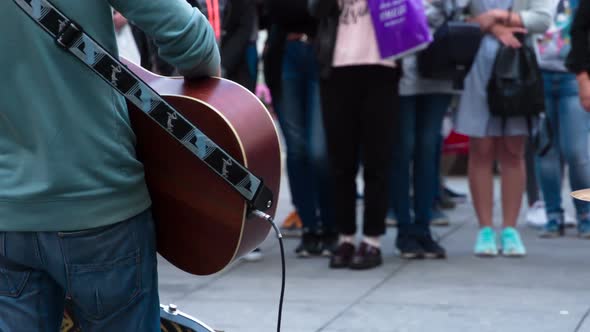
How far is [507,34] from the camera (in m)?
6.27

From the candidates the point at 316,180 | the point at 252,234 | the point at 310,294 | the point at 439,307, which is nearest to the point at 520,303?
the point at 439,307

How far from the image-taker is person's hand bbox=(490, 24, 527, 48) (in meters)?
6.24

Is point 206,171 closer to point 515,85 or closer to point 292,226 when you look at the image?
point 515,85

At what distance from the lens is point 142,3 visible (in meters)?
2.36

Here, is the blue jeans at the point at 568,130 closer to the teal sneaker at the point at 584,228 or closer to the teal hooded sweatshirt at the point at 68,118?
the teal sneaker at the point at 584,228

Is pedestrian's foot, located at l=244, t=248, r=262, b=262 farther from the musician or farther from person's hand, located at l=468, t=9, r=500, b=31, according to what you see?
the musician

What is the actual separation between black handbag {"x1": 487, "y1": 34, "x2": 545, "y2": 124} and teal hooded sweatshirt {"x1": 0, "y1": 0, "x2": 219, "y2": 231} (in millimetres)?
3923

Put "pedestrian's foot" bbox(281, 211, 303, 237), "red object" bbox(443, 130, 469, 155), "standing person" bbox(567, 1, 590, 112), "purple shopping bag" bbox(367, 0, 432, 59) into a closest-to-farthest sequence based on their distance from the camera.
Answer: "standing person" bbox(567, 1, 590, 112), "purple shopping bag" bbox(367, 0, 432, 59), "pedestrian's foot" bbox(281, 211, 303, 237), "red object" bbox(443, 130, 469, 155)

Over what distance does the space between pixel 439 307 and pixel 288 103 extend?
190cm

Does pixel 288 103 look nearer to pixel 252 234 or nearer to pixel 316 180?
pixel 316 180

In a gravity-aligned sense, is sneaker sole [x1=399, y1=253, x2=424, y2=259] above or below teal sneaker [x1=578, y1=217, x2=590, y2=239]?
above

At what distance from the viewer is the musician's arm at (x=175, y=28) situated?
2375 mm

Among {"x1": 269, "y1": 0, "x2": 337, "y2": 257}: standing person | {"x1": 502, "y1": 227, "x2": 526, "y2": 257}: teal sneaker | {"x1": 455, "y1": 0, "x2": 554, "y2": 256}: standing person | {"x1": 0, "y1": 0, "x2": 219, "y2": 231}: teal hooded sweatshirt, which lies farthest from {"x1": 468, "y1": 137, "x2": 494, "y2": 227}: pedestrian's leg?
{"x1": 0, "y1": 0, "x2": 219, "y2": 231}: teal hooded sweatshirt

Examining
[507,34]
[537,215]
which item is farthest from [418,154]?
[537,215]
